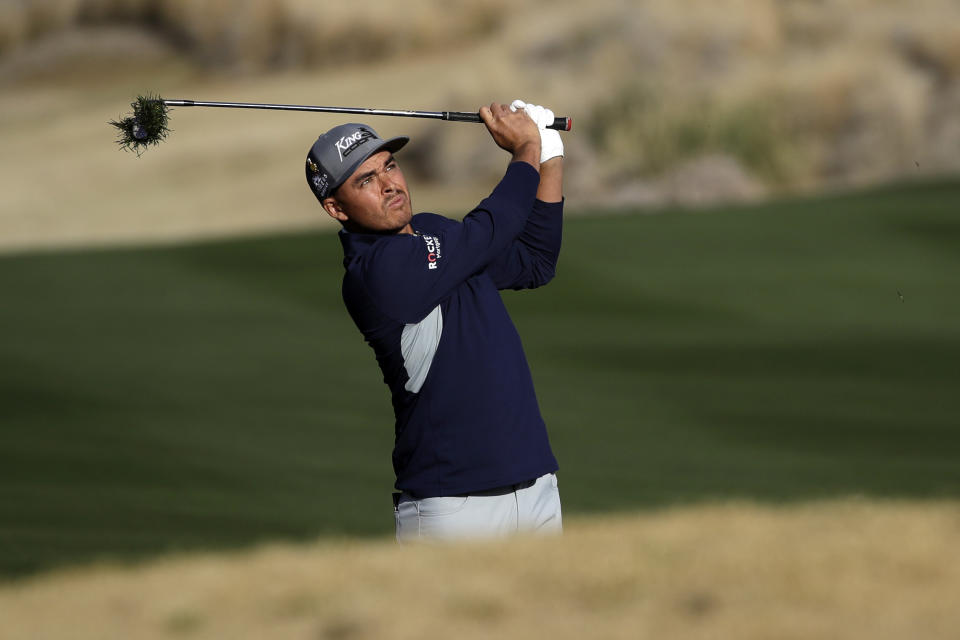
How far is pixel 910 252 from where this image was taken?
16.1 m

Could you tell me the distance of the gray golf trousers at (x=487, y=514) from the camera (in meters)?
4.77

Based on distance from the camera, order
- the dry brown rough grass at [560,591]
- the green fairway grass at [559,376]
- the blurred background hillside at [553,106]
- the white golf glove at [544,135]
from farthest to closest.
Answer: the blurred background hillside at [553,106]
the green fairway grass at [559,376]
the white golf glove at [544,135]
the dry brown rough grass at [560,591]

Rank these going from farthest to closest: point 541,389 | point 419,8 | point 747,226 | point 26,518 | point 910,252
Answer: point 419,8, point 747,226, point 910,252, point 541,389, point 26,518

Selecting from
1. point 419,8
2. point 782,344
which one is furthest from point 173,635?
point 419,8

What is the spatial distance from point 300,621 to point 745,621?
0.92m

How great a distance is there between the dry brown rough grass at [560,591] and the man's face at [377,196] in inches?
39.2

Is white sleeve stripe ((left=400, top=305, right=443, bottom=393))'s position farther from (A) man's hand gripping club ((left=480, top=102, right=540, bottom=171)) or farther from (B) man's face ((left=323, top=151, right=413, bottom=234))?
(A) man's hand gripping club ((left=480, top=102, right=540, bottom=171))

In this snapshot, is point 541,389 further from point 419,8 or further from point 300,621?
point 419,8

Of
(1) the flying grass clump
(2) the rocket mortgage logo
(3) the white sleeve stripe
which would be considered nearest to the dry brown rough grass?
(3) the white sleeve stripe

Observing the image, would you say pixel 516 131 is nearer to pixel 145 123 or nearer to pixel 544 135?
pixel 544 135

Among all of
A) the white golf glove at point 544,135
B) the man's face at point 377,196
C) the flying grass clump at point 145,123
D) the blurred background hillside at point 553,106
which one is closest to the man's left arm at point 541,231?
the white golf glove at point 544,135

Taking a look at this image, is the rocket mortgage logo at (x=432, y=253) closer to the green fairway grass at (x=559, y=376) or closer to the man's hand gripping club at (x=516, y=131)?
the man's hand gripping club at (x=516, y=131)

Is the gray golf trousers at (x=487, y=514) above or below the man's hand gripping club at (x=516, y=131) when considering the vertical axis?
below

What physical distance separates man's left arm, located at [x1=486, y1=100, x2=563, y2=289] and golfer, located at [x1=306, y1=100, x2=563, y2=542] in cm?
15
